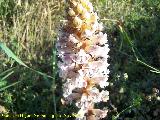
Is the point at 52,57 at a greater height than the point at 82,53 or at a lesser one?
greater

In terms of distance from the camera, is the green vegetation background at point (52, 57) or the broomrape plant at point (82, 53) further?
the green vegetation background at point (52, 57)

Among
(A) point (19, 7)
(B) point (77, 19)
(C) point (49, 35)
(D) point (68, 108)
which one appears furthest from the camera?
(A) point (19, 7)

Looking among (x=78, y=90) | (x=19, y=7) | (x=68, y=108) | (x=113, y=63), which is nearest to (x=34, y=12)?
(x=19, y=7)

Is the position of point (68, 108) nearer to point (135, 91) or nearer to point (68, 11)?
point (135, 91)

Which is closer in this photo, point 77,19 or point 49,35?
point 77,19

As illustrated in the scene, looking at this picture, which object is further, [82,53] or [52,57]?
[52,57]
